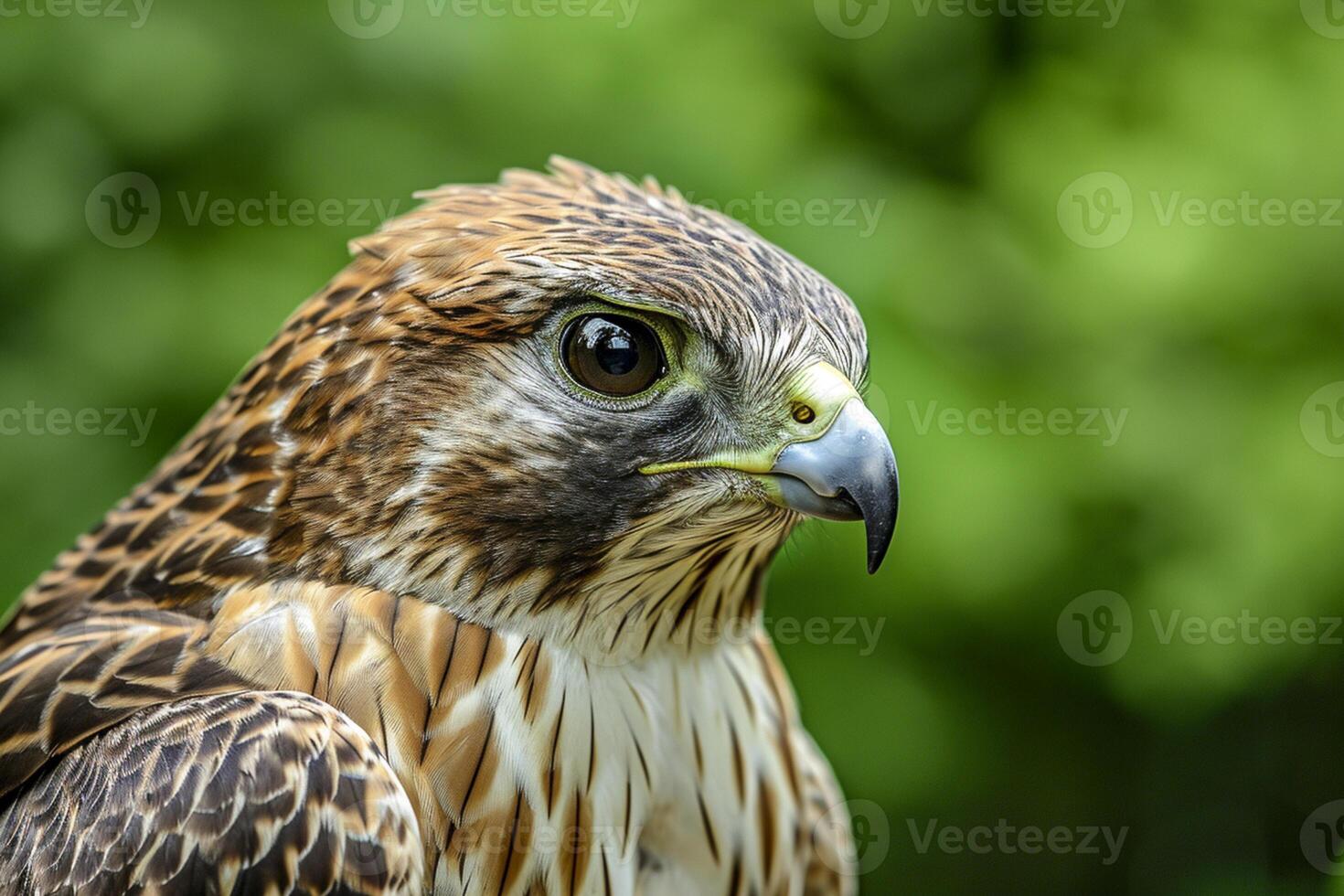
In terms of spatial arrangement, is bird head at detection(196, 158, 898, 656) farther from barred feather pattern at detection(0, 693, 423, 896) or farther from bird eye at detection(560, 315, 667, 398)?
barred feather pattern at detection(0, 693, 423, 896)

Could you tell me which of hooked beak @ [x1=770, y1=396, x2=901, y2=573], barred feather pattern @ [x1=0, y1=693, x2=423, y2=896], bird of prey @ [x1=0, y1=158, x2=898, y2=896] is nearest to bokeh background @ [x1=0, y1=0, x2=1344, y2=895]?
bird of prey @ [x1=0, y1=158, x2=898, y2=896]

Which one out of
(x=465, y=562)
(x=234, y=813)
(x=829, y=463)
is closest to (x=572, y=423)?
(x=465, y=562)

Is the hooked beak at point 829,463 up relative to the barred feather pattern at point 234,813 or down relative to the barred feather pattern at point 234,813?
up

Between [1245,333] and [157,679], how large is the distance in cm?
323

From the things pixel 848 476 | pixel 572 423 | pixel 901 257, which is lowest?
pixel 572 423

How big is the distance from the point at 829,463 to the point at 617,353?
0.40 meters

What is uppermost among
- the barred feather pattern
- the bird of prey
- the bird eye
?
the bird eye

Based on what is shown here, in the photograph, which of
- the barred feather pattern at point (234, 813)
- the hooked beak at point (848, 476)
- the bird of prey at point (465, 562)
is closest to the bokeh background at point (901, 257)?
the bird of prey at point (465, 562)

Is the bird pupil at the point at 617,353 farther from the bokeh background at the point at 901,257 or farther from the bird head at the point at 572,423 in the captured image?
the bokeh background at the point at 901,257

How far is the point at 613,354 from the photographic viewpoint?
236 cm

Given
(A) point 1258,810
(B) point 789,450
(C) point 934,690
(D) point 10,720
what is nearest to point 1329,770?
(A) point 1258,810

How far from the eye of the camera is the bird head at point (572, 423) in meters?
2.34

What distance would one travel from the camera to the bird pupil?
235 centimetres

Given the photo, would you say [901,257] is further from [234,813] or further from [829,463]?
[234,813]
